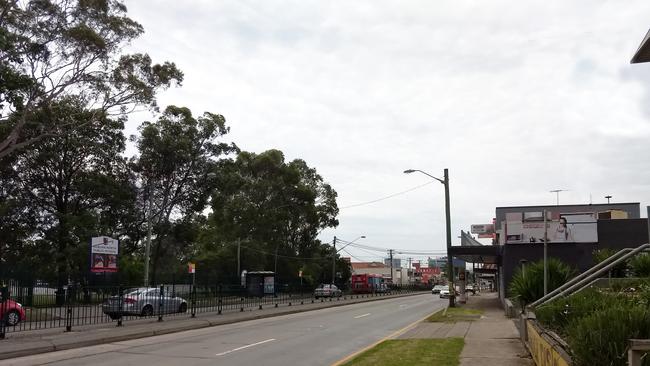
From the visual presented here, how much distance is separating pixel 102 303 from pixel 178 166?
1152 inches

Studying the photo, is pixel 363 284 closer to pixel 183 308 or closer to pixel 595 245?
pixel 595 245

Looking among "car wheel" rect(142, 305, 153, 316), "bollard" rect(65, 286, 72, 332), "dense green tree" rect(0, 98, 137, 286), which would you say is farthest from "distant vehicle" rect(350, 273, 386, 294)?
"bollard" rect(65, 286, 72, 332)

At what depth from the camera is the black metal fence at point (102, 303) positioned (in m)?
19.3

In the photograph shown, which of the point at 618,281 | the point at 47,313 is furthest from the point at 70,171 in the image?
the point at 618,281

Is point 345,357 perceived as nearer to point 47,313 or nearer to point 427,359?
point 427,359

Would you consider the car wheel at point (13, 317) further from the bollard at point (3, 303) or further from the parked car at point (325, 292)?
the parked car at point (325, 292)

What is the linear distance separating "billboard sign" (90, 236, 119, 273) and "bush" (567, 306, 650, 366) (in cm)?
2051

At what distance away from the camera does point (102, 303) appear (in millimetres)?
22766

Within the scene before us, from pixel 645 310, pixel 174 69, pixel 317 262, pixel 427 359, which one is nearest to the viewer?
pixel 645 310

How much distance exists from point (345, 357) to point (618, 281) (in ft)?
21.7

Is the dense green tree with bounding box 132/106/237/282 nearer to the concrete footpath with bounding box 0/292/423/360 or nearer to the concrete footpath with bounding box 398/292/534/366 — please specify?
Result: the concrete footpath with bounding box 0/292/423/360

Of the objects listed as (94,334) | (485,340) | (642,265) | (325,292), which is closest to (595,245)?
(642,265)

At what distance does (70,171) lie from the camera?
45.5 metres

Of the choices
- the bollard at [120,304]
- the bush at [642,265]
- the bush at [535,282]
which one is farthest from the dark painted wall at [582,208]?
the bush at [642,265]
